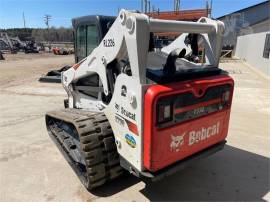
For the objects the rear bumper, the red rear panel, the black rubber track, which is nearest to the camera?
the red rear panel

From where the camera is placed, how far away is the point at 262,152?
14.9ft

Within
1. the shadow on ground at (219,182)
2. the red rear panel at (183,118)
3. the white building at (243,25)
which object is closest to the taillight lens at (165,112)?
the red rear panel at (183,118)

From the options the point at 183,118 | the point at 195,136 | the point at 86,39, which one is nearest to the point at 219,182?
the point at 195,136

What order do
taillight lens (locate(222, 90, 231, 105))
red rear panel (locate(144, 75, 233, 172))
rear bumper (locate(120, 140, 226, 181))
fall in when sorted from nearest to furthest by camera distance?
red rear panel (locate(144, 75, 233, 172)), rear bumper (locate(120, 140, 226, 181)), taillight lens (locate(222, 90, 231, 105))

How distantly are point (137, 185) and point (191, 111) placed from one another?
1304mm

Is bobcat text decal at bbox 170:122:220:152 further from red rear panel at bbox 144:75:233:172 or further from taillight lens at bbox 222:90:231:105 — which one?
taillight lens at bbox 222:90:231:105

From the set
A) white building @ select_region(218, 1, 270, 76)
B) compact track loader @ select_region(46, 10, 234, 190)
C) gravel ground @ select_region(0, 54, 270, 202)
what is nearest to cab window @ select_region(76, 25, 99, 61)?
compact track loader @ select_region(46, 10, 234, 190)

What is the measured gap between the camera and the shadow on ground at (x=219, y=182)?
3.29 m

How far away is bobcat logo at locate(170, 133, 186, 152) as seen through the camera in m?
2.79

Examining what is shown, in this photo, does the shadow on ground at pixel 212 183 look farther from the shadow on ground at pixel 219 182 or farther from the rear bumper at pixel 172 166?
the rear bumper at pixel 172 166

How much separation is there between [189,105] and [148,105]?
576 mm

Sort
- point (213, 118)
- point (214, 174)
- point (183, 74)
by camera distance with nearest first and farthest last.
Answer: point (183, 74), point (213, 118), point (214, 174)

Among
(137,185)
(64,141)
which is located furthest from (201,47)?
(64,141)

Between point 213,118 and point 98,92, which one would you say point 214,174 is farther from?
point 98,92
